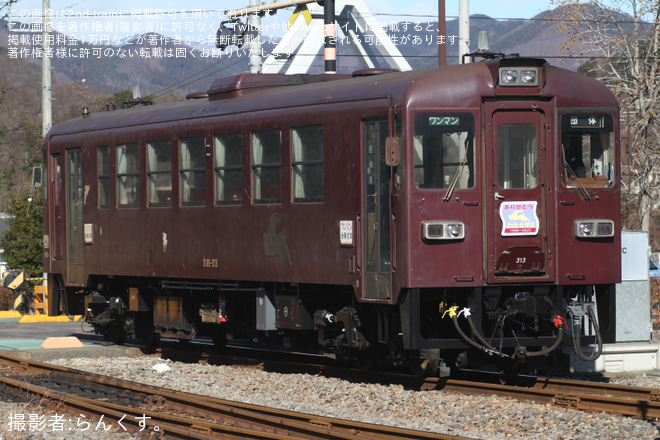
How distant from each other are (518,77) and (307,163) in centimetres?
266

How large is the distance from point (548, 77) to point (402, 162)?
1.88 metres

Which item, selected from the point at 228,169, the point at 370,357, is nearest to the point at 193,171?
the point at 228,169

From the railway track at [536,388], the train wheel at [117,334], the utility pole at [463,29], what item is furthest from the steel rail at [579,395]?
the utility pole at [463,29]

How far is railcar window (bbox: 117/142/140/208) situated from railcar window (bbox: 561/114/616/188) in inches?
254

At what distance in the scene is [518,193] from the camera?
10.6 metres

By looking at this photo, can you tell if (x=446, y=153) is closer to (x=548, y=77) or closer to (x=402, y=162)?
(x=402, y=162)

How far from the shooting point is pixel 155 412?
9664 millimetres

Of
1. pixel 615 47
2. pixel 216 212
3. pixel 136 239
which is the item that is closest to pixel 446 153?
pixel 216 212

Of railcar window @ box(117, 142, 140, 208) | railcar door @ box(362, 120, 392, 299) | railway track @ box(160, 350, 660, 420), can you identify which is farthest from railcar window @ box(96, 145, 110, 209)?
railcar door @ box(362, 120, 392, 299)

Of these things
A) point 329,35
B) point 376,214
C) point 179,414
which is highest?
point 329,35

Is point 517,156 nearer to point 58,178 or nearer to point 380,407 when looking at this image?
point 380,407

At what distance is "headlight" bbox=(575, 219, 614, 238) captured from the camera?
10695 millimetres

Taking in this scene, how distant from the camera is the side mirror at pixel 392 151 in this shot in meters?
10.4

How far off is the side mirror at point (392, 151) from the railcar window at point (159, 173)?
173 inches
